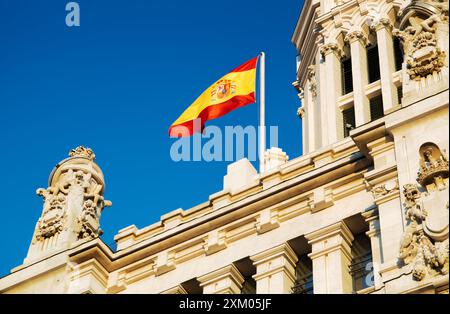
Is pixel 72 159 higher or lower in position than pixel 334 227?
higher

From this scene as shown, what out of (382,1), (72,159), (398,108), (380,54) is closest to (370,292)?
(398,108)

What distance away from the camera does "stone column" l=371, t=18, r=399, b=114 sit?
4959 centimetres

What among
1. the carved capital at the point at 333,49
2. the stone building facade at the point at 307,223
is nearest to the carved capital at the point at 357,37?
the carved capital at the point at 333,49

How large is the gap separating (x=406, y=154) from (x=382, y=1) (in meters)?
23.1

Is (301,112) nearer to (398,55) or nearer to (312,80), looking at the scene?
(312,80)

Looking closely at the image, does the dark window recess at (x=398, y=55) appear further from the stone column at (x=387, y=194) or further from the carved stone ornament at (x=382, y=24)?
the stone column at (x=387, y=194)

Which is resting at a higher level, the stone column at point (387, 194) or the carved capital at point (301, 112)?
the carved capital at point (301, 112)

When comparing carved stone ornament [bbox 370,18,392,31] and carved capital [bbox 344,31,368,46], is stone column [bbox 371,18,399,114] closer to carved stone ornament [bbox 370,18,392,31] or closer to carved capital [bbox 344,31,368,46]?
carved stone ornament [bbox 370,18,392,31]

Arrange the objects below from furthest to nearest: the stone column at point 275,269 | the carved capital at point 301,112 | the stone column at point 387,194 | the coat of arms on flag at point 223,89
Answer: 1. the carved capital at point 301,112
2. the coat of arms on flag at point 223,89
3. the stone column at point 275,269
4. the stone column at point 387,194

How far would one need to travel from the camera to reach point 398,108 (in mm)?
33844

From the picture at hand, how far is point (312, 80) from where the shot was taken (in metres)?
56.6

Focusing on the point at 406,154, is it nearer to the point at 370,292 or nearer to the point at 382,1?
the point at 370,292

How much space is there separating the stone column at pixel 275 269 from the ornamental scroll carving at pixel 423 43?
6132mm

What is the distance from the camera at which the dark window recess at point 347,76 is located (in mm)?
53766
